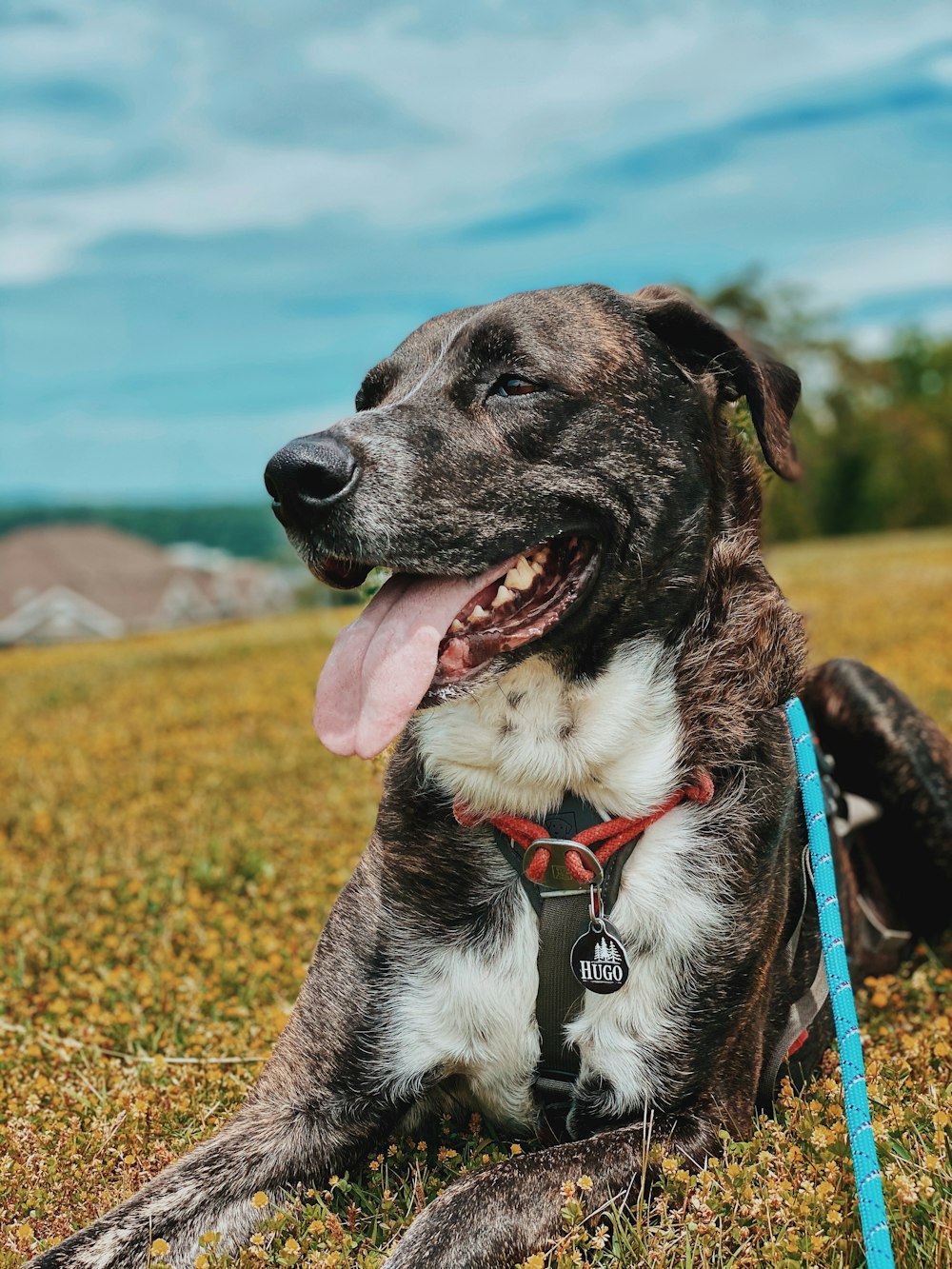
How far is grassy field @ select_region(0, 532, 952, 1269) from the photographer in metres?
2.64

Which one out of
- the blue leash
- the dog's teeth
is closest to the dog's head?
the dog's teeth

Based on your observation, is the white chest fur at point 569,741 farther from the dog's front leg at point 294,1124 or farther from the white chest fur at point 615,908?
the dog's front leg at point 294,1124

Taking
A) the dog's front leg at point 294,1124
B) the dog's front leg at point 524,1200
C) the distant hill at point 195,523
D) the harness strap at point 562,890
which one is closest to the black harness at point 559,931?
the harness strap at point 562,890

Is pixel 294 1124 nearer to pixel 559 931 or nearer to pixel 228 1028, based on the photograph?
pixel 559 931

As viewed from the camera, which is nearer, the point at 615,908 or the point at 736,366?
the point at 615,908

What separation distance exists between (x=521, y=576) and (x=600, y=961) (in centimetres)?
93

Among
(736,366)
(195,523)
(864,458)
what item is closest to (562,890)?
(736,366)

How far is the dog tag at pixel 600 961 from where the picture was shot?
2.83 metres

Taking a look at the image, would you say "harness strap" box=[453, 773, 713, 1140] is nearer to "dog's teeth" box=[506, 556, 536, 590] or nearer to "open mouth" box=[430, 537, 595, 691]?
"open mouth" box=[430, 537, 595, 691]

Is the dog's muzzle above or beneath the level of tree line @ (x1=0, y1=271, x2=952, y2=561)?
above

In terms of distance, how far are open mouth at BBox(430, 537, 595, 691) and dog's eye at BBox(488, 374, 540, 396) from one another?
396 mm

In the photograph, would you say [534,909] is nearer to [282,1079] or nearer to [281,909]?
[282,1079]

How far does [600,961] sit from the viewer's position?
2.83m

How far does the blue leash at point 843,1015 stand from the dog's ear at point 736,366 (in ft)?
2.27
